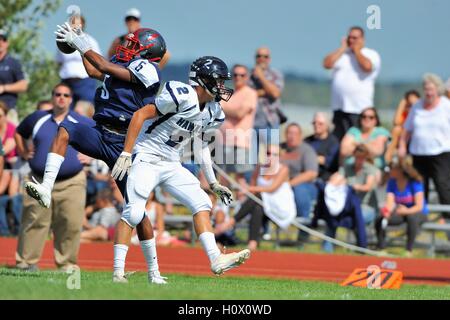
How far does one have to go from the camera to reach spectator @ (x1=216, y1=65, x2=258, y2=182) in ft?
60.3

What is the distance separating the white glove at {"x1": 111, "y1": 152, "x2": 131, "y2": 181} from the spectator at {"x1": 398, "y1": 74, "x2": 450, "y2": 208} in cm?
842

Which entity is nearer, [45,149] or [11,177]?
[45,149]

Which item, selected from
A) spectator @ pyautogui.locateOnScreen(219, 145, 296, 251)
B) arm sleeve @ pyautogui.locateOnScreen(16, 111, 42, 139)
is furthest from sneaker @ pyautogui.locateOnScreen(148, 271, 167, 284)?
spectator @ pyautogui.locateOnScreen(219, 145, 296, 251)

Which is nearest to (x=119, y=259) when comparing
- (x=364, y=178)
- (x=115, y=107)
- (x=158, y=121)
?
(x=158, y=121)

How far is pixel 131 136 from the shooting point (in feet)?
33.8

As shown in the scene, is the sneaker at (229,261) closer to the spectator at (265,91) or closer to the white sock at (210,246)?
the white sock at (210,246)

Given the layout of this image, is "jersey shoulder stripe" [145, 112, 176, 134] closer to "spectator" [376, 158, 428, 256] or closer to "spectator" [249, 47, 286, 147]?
"spectator" [376, 158, 428, 256]

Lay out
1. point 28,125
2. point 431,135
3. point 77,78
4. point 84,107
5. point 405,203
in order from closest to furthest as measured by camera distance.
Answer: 1. point 28,125
2. point 84,107
3. point 77,78
4. point 431,135
5. point 405,203

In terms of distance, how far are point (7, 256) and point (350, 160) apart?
5.80 metres

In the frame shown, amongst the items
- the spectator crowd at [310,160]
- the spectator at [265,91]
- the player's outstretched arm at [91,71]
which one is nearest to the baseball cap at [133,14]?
the spectator crowd at [310,160]

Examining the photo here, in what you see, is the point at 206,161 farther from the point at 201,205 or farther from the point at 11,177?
the point at 11,177

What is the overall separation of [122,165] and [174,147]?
0.66 m

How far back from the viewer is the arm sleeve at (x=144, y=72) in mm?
10859

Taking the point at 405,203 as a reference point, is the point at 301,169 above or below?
above
